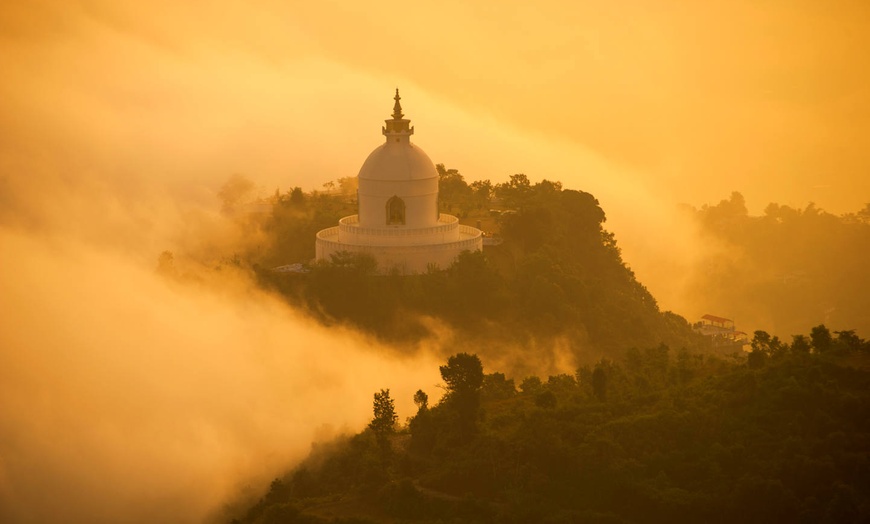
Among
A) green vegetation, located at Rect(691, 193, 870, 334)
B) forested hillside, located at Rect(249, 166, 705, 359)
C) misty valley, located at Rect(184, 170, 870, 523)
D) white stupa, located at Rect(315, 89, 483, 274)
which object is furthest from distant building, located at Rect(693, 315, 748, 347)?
white stupa, located at Rect(315, 89, 483, 274)

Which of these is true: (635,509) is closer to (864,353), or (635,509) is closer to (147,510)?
(864,353)

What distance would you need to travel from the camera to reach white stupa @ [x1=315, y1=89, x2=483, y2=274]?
2314 inches

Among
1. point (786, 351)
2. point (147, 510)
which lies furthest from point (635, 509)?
point (147, 510)

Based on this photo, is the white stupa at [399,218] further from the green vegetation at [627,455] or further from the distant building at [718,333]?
the distant building at [718,333]

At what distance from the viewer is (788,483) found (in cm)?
3481

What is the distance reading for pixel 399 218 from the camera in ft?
197

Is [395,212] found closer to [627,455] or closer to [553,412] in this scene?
[553,412]

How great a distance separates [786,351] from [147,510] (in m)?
22.6

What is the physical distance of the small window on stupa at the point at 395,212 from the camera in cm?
5962

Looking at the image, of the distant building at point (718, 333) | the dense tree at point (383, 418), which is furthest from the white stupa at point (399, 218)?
the distant building at point (718, 333)

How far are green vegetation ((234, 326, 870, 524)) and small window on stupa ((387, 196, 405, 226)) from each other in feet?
59.0

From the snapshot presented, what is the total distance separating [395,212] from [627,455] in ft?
82.1

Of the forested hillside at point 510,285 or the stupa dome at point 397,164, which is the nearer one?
the forested hillside at point 510,285

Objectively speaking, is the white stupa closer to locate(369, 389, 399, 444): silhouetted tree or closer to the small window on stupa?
the small window on stupa
